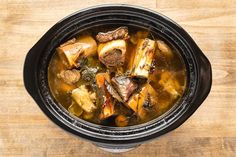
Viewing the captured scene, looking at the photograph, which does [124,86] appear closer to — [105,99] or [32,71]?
[105,99]

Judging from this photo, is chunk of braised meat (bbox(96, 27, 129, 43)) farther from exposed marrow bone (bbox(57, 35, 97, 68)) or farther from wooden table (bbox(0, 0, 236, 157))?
wooden table (bbox(0, 0, 236, 157))

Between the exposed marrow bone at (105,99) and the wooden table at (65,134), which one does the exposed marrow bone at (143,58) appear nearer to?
the exposed marrow bone at (105,99)

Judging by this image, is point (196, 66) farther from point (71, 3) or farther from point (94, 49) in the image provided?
point (71, 3)

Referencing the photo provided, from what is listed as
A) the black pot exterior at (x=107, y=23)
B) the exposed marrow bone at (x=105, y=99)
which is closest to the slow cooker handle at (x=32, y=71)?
the black pot exterior at (x=107, y=23)

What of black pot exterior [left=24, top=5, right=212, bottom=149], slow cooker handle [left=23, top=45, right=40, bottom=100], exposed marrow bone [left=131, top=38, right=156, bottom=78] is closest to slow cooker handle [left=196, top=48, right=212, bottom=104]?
black pot exterior [left=24, top=5, right=212, bottom=149]

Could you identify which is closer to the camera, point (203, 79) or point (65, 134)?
point (203, 79)

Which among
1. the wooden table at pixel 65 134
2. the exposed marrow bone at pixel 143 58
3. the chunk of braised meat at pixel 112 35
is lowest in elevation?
the wooden table at pixel 65 134

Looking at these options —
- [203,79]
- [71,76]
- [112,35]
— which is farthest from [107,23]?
[203,79]
